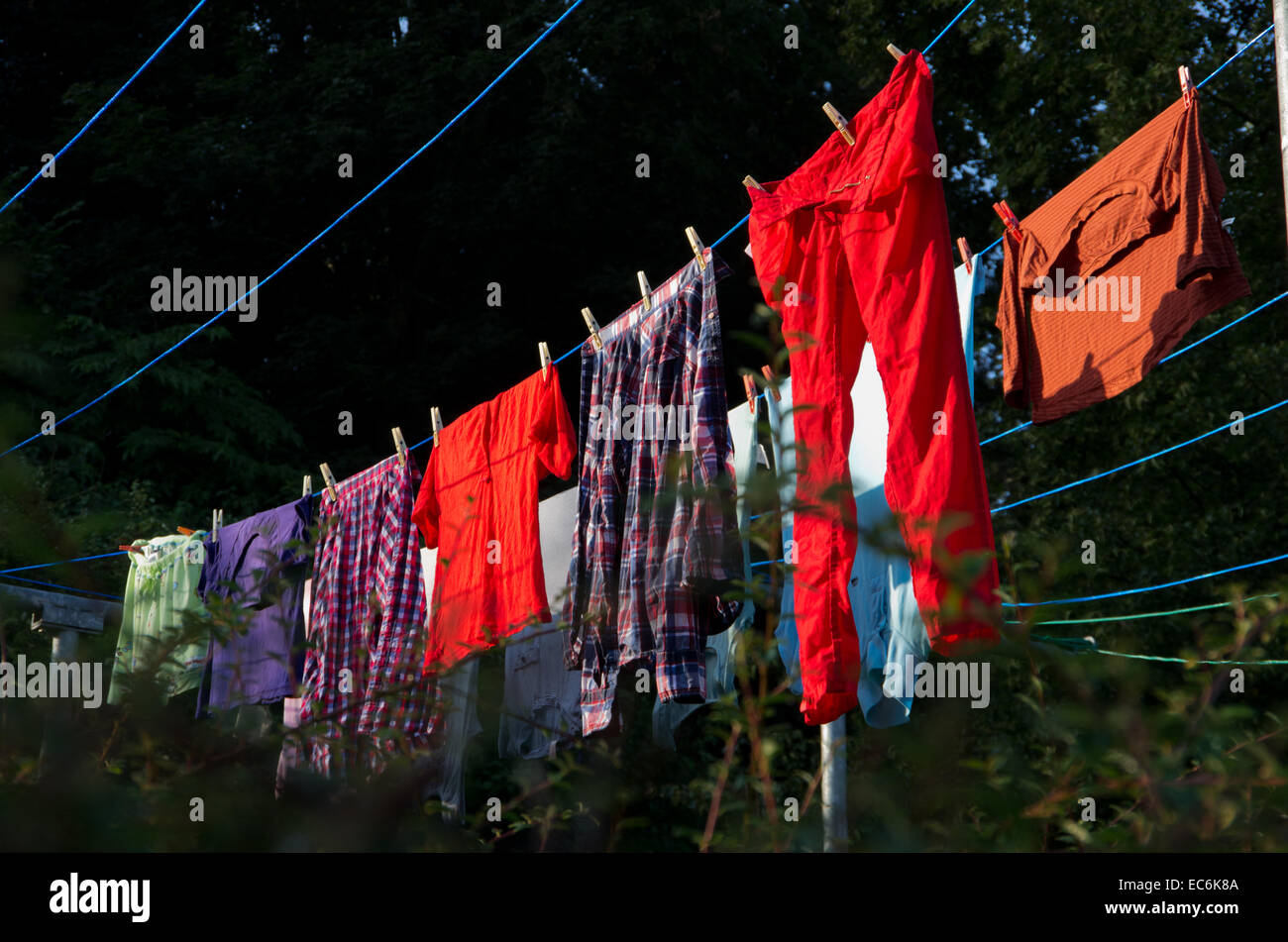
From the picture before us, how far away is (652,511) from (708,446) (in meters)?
0.29

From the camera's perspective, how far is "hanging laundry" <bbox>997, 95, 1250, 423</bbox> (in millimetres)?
2809

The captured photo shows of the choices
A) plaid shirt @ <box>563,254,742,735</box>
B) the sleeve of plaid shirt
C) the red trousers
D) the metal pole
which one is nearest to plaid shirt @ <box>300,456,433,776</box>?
plaid shirt @ <box>563,254,742,735</box>

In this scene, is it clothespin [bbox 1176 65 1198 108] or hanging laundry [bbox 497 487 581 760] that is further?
hanging laundry [bbox 497 487 581 760]

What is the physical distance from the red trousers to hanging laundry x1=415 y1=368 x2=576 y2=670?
118 centimetres

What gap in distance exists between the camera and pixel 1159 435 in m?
9.10

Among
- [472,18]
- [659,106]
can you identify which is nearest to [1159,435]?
[659,106]

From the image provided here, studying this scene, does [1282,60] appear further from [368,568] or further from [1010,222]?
[368,568]

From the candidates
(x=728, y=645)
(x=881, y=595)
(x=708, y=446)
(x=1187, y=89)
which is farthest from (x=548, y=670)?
(x=1187, y=89)

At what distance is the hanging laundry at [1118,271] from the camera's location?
281cm
